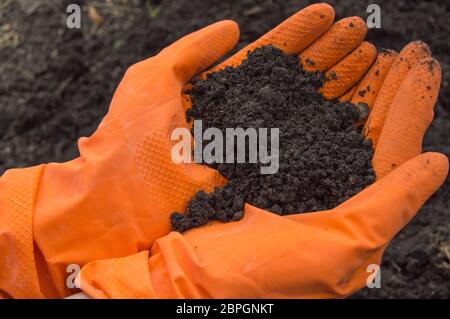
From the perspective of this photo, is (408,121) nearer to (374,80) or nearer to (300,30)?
(374,80)

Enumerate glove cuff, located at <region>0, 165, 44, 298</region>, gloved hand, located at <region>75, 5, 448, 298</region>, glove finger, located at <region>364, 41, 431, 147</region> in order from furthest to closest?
glove finger, located at <region>364, 41, 431, 147</region> < glove cuff, located at <region>0, 165, 44, 298</region> < gloved hand, located at <region>75, 5, 448, 298</region>

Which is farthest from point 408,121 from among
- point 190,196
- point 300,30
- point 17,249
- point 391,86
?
point 17,249

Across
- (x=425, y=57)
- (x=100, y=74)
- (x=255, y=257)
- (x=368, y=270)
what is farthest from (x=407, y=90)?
(x=100, y=74)

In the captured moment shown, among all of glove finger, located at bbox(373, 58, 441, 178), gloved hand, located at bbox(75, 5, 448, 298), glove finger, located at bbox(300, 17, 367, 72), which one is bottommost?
gloved hand, located at bbox(75, 5, 448, 298)

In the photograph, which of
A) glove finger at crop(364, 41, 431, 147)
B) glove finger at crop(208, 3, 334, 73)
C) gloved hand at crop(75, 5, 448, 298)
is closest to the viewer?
gloved hand at crop(75, 5, 448, 298)

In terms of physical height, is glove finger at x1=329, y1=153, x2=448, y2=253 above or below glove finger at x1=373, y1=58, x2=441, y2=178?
below

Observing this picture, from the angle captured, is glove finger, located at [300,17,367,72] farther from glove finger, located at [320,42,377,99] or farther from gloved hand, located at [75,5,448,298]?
gloved hand, located at [75,5,448,298]

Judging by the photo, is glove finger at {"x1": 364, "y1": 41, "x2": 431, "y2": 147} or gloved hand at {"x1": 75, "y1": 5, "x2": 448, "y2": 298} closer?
gloved hand at {"x1": 75, "y1": 5, "x2": 448, "y2": 298}

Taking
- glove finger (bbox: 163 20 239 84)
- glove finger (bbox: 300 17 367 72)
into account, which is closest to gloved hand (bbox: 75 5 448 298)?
glove finger (bbox: 300 17 367 72)
